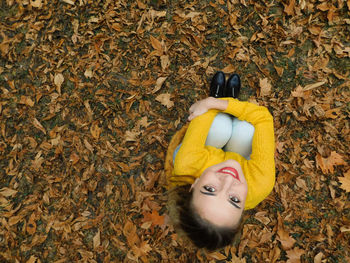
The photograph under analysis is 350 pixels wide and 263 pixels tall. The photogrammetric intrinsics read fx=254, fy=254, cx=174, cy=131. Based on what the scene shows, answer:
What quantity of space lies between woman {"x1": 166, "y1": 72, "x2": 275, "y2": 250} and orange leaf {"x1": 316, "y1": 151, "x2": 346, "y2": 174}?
3.77 feet

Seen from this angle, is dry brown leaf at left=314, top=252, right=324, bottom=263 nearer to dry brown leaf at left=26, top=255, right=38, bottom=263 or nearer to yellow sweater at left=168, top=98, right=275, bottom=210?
yellow sweater at left=168, top=98, right=275, bottom=210

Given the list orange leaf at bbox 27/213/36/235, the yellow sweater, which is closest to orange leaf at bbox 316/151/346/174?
the yellow sweater

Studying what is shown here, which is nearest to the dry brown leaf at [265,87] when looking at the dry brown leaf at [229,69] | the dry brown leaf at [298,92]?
the dry brown leaf at [298,92]

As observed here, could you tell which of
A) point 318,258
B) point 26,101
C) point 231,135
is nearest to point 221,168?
point 231,135

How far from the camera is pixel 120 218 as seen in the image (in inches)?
134

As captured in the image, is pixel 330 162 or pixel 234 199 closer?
pixel 234 199

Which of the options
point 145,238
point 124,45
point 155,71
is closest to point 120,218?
point 145,238

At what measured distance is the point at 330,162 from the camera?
331cm

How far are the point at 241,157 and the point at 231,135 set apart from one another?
0.28 metres

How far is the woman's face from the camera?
2109 mm

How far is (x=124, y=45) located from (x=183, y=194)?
92.4 inches

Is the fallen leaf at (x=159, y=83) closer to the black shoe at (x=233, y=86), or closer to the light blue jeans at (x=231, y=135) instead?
the black shoe at (x=233, y=86)

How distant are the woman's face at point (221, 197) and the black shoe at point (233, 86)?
1.50 m

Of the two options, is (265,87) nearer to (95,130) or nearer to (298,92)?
(298,92)
